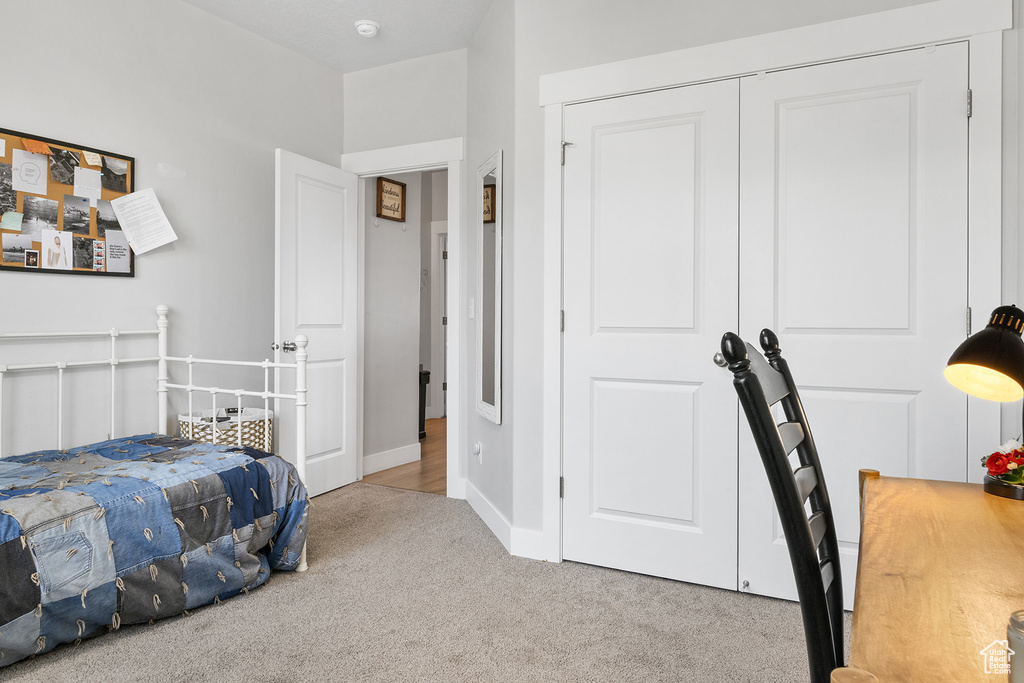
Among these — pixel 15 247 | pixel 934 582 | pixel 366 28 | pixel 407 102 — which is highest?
pixel 366 28

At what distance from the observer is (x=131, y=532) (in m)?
1.90

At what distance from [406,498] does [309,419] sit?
0.74m

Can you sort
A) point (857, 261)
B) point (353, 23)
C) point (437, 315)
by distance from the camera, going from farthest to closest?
point (437, 315), point (353, 23), point (857, 261)

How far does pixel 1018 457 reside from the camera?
3.98ft

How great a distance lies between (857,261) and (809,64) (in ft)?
2.43

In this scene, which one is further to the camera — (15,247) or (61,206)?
(61,206)

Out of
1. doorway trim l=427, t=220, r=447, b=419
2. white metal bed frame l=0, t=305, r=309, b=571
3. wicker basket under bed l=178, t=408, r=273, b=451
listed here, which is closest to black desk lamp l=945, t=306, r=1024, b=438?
white metal bed frame l=0, t=305, r=309, b=571

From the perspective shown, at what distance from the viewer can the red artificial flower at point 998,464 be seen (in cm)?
121

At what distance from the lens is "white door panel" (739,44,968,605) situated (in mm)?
2041

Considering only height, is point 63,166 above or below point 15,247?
above

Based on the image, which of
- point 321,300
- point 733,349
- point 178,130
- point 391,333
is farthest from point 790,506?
point 391,333

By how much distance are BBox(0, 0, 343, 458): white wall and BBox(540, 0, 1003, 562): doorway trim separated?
6.08ft

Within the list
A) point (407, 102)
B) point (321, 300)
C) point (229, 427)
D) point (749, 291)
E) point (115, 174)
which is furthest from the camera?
point (407, 102)

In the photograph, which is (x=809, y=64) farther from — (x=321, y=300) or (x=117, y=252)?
(x=117, y=252)
